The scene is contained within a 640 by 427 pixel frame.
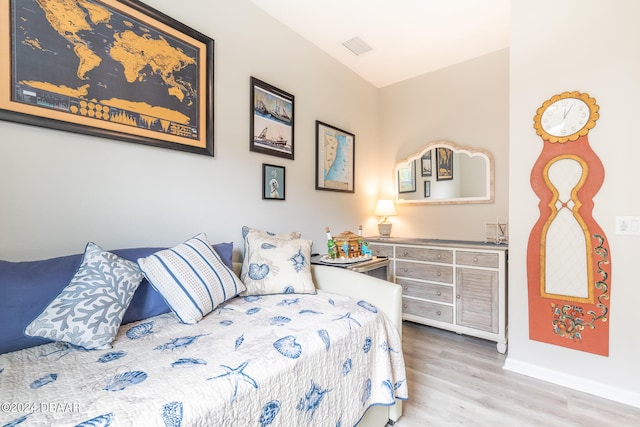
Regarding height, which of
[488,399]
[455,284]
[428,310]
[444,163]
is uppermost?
[444,163]

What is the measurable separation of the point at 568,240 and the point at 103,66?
9.42 feet

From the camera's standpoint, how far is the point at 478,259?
7.84 feet

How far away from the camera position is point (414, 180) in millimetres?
3281

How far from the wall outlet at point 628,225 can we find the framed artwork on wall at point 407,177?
178 centimetres

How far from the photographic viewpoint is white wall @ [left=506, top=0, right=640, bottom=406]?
1648mm

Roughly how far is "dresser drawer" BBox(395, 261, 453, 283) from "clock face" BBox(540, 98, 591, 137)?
1284 mm

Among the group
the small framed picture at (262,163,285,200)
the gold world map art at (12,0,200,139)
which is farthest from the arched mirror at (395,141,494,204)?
the gold world map art at (12,0,200,139)

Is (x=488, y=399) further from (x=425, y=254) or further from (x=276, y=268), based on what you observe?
(x=276, y=268)

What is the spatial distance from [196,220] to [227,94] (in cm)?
91

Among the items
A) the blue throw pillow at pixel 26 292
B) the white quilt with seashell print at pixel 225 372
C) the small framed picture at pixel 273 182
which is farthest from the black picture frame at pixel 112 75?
the white quilt with seashell print at pixel 225 372

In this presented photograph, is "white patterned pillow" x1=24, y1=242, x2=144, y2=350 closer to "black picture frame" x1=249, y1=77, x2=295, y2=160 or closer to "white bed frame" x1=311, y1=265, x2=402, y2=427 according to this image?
"white bed frame" x1=311, y1=265, x2=402, y2=427

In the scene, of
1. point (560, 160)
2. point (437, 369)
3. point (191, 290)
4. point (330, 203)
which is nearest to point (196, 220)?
point (191, 290)

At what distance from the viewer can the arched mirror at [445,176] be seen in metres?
2.87

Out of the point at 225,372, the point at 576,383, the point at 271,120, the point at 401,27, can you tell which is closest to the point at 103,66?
the point at 271,120
